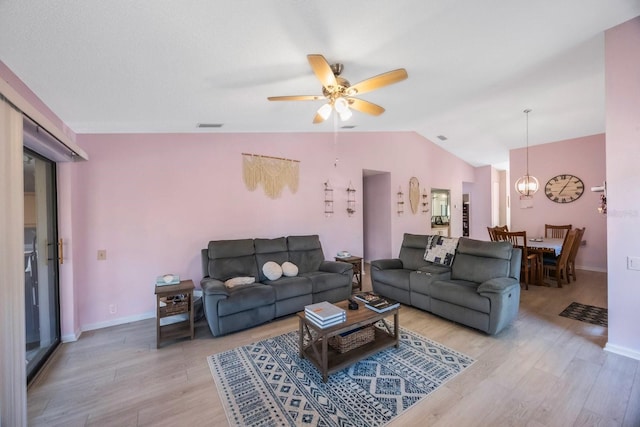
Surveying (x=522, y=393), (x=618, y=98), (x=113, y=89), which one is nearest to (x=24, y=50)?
(x=113, y=89)

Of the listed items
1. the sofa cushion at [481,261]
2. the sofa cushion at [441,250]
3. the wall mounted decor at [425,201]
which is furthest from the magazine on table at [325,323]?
the wall mounted decor at [425,201]

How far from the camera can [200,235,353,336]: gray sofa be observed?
2.88 meters

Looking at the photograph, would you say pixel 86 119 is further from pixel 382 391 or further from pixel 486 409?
pixel 486 409

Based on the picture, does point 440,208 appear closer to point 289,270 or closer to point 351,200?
point 351,200

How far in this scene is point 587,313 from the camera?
3312 millimetres

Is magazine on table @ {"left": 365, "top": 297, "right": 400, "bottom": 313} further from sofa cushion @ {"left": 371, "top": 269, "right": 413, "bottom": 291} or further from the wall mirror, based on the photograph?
the wall mirror

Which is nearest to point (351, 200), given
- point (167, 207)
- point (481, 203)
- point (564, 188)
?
point (167, 207)

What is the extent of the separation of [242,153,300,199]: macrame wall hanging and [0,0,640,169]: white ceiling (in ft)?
2.06

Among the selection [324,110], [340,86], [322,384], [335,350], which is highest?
[340,86]

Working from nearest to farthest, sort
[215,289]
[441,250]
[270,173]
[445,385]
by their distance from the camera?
[445,385] → [215,289] → [441,250] → [270,173]

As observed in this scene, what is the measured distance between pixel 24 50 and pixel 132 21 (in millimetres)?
815

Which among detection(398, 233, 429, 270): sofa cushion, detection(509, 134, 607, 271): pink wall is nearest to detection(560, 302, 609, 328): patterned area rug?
detection(398, 233, 429, 270): sofa cushion

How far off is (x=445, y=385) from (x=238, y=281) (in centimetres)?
238

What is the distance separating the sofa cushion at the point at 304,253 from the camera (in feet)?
13.2
